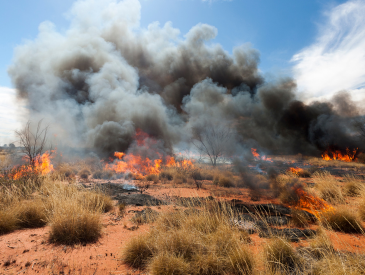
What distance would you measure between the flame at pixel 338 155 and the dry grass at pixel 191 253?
1925 inches

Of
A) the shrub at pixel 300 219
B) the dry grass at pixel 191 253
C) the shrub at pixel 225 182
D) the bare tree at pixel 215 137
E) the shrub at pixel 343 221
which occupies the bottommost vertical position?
the shrub at pixel 225 182

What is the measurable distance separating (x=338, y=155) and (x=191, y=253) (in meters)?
51.3

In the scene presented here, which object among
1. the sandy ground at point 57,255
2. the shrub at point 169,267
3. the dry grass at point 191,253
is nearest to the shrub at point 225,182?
the sandy ground at point 57,255

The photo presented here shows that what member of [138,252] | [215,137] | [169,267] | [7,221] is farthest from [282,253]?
[215,137]

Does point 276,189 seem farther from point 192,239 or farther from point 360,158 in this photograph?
point 360,158

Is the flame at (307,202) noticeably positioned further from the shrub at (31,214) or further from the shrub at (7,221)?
the shrub at (7,221)

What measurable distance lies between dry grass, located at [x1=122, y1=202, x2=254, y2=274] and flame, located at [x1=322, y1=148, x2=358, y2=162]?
48900mm

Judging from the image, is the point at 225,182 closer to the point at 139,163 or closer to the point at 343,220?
the point at 343,220

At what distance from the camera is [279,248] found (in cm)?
420

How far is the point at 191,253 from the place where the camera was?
4.17 metres

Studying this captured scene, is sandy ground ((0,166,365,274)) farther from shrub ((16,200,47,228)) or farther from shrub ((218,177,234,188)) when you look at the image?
shrub ((218,177,234,188))

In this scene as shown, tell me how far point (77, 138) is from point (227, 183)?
3317 cm

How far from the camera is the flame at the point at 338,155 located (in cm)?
3909

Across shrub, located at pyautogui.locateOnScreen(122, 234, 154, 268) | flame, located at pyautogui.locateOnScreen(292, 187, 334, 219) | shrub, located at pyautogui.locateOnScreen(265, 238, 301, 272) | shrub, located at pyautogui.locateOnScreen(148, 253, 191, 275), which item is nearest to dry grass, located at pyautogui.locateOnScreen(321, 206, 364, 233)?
flame, located at pyautogui.locateOnScreen(292, 187, 334, 219)
